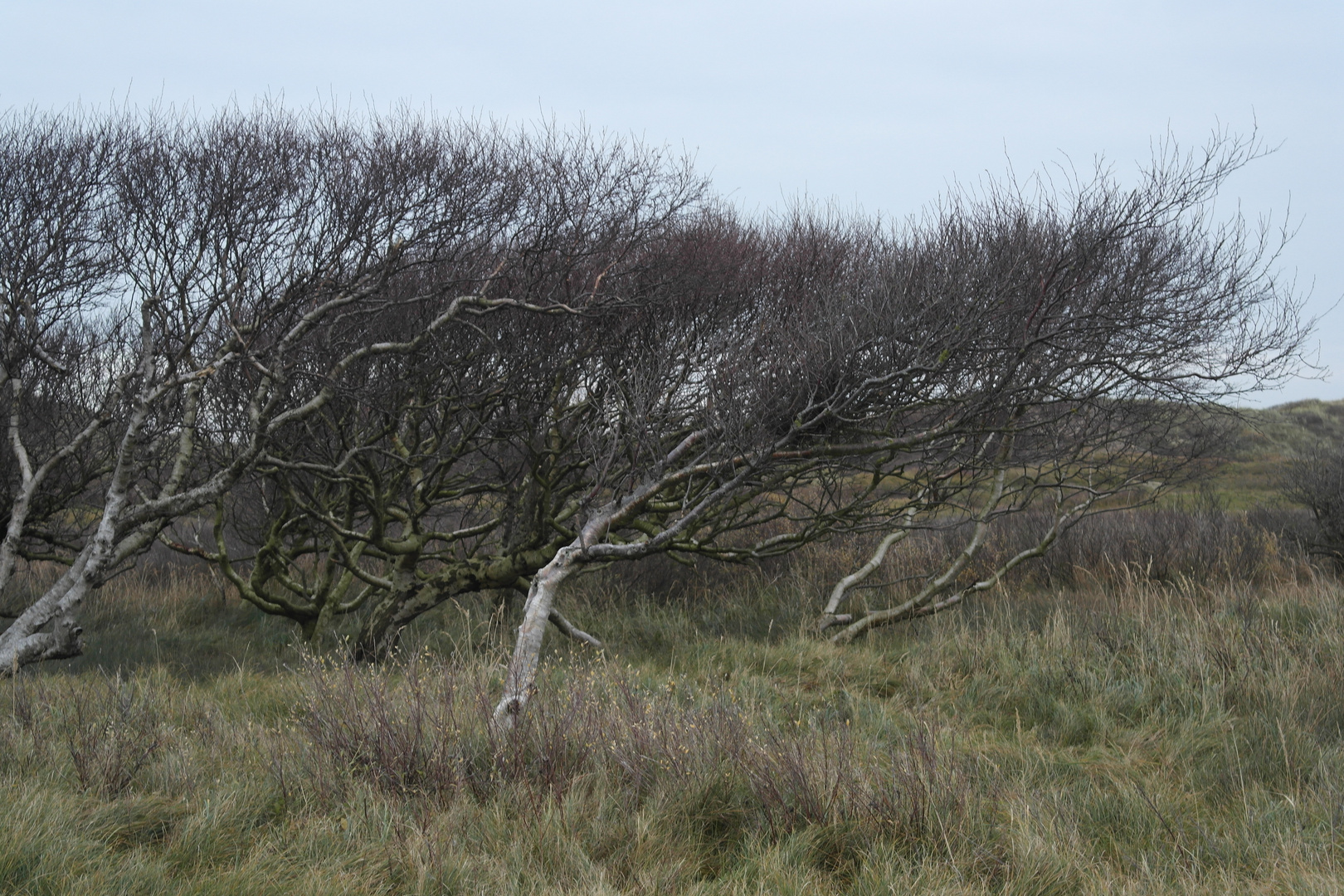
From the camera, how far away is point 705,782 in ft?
12.1

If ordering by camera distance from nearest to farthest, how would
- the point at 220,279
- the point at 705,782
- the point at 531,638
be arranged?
the point at 705,782
the point at 531,638
the point at 220,279

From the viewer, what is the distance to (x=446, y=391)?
25.6 feet

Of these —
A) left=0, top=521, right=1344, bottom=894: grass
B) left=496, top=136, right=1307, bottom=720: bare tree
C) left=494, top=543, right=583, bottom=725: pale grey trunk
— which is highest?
left=496, top=136, right=1307, bottom=720: bare tree

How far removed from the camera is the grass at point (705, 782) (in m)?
3.13

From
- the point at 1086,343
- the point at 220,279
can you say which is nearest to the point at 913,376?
the point at 1086,343

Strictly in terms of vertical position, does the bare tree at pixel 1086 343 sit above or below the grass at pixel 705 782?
above

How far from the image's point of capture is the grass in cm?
313

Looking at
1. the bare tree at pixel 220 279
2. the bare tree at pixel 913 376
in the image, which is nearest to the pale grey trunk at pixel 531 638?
the bare tree at pixel 913 376

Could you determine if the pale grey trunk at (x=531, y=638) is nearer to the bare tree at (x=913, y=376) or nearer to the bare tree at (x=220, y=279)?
the bare tree at (x=913, y=376)

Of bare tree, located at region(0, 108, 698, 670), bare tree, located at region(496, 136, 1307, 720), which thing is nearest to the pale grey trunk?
bare tree, located at region(496, 136, 1307, 720)

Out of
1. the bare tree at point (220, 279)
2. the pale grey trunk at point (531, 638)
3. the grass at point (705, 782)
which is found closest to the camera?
the grass at point (705, 782)

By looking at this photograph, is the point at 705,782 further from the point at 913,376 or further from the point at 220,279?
the point at 220,279

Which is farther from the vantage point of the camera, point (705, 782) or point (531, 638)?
point (531, 638)

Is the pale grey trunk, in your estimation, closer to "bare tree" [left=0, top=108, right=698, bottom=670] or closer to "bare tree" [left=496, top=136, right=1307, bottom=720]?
"bare tree" [left=496, top=136, right=1307, bottom=720]
